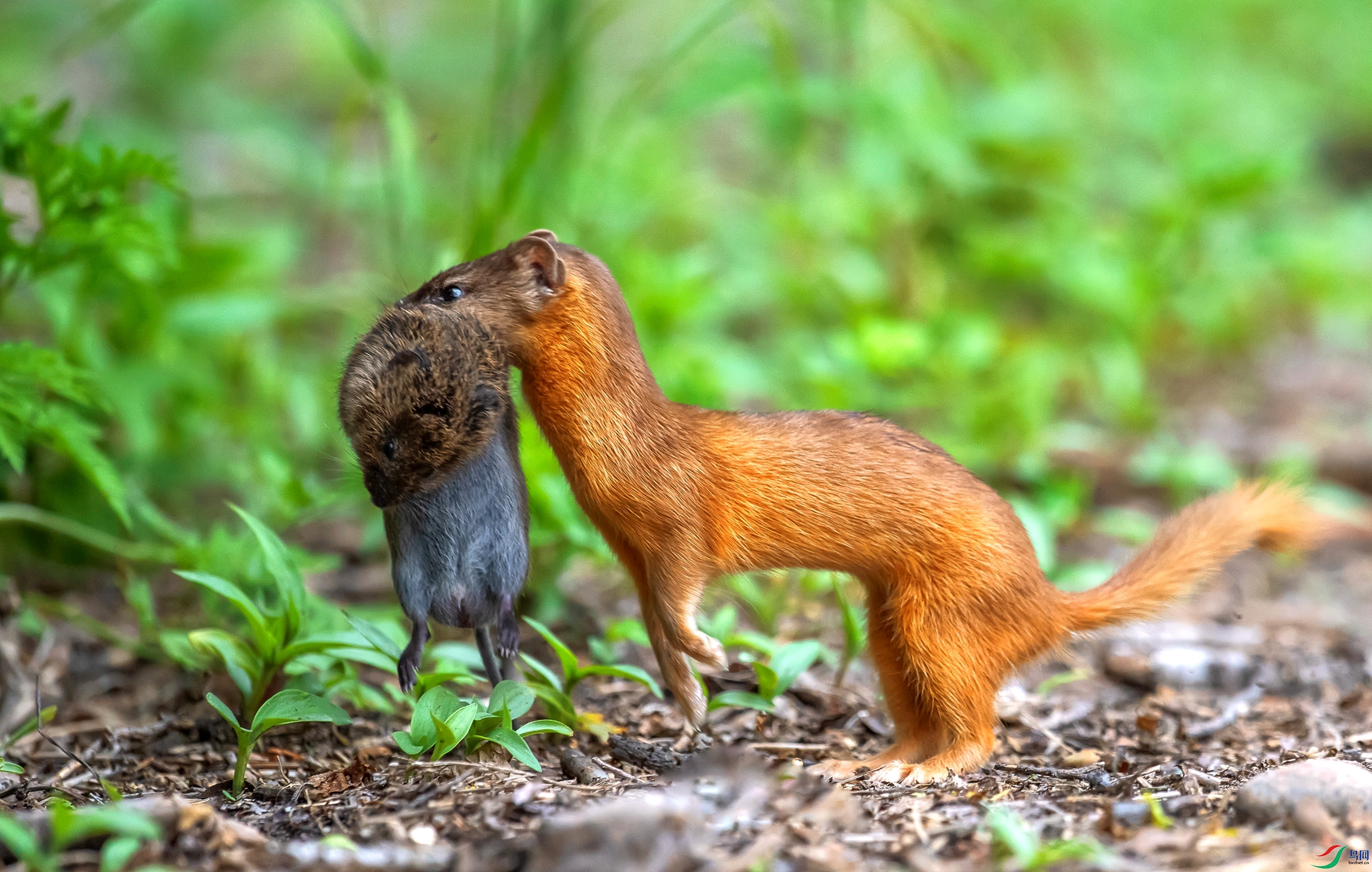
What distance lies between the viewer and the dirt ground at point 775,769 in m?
2.66

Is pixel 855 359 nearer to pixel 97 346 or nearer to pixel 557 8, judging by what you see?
pixel 557 8

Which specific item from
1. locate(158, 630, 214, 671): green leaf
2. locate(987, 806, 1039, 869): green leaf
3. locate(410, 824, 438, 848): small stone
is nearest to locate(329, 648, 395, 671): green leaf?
locate(158, 630, 214, 671): green leaf

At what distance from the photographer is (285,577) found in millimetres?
3416

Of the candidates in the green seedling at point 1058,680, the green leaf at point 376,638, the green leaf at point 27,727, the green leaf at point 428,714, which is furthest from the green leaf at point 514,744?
the green seedling at point 1058,680

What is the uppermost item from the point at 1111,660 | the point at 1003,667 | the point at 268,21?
the point at 268,21

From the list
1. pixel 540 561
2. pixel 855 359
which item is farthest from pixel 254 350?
pixel 855 359

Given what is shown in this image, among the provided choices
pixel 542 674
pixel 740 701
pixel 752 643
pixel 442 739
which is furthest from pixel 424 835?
pixel 752 643

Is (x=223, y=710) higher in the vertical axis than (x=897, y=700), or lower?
higher

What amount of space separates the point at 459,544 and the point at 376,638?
1.20 ft

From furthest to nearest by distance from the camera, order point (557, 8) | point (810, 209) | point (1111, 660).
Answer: point (810, 209) < point (557, 8) < point (1111, 660)

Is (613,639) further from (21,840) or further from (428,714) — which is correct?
(21,840)

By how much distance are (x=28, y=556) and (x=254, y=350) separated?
1.48 metres

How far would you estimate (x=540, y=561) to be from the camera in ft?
15.0

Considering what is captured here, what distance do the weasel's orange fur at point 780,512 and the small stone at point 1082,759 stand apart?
0.29m
